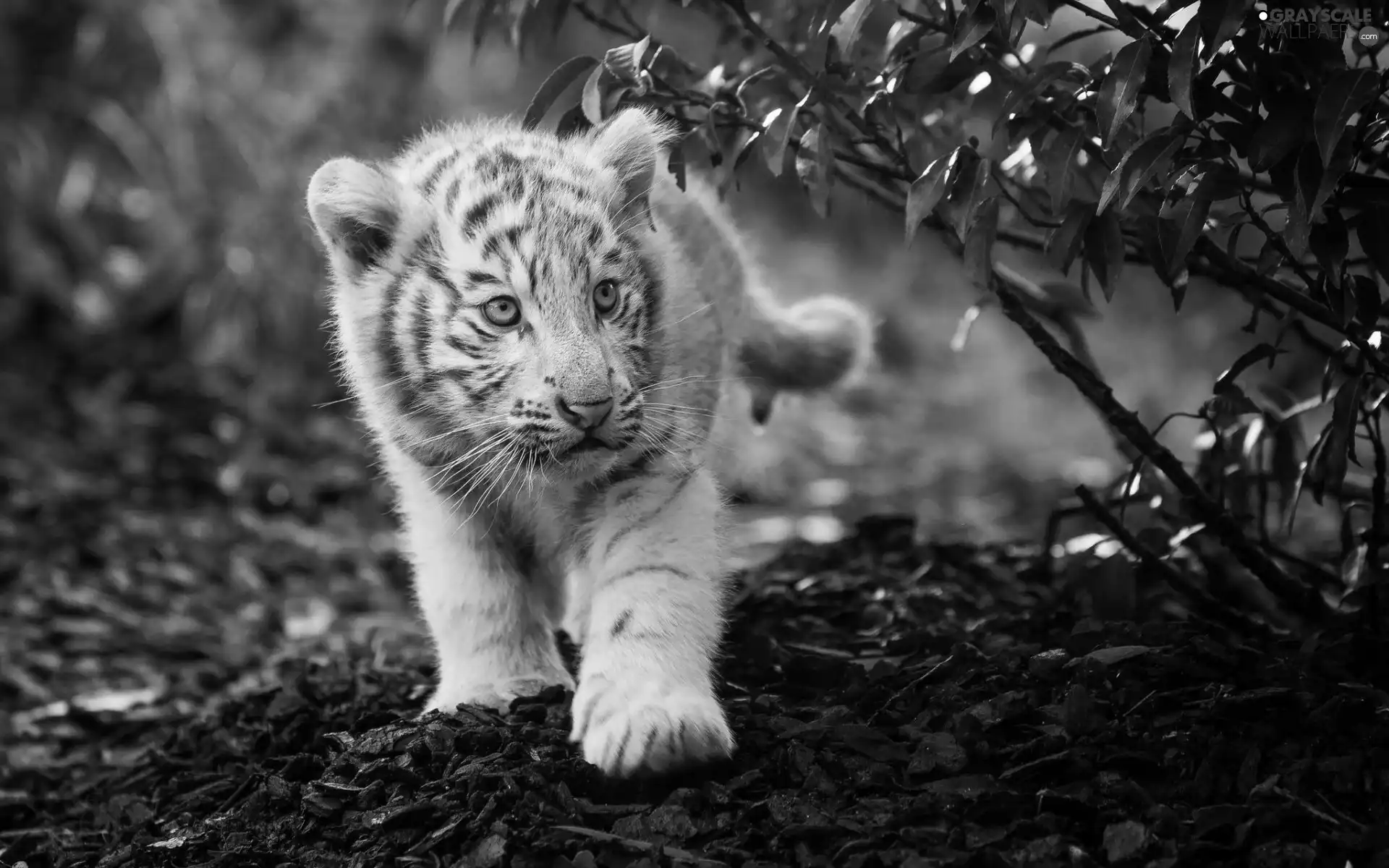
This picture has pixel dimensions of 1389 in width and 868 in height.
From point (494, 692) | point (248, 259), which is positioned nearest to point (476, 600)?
point (494, 692)

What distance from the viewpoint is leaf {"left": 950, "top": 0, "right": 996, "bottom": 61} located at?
2.75 m

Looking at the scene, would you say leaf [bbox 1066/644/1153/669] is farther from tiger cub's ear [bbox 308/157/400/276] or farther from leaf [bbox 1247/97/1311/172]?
tiger cub's ear [bbox 308/157/400/276]

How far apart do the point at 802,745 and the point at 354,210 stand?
1731 mm

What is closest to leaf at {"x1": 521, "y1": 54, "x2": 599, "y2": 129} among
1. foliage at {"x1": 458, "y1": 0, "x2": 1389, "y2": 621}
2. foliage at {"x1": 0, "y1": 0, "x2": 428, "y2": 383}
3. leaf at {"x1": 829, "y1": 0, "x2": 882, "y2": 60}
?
foliage at {"x1": 458, "y1": 0, "x2": 1389, "y2": 621}

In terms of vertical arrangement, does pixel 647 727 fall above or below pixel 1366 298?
below

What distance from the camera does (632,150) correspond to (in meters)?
3.49

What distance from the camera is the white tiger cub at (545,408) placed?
302 centimetres

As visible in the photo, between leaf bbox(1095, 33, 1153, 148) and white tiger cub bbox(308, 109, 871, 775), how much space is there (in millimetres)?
1211

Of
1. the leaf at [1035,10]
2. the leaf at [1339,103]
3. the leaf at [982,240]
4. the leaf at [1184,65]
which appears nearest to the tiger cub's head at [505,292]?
the leaf at [982,240]

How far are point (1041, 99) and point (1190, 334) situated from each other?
8.48 m

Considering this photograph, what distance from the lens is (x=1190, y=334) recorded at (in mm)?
10789

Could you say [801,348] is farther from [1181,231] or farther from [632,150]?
[1181,231]

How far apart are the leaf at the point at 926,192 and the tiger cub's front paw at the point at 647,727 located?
1.10 metres

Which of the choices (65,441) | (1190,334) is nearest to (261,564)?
(65,441)
